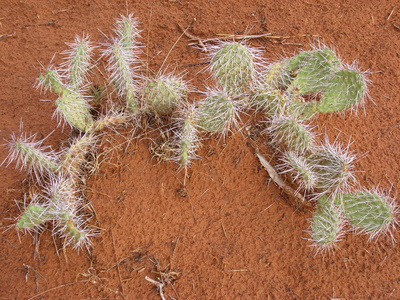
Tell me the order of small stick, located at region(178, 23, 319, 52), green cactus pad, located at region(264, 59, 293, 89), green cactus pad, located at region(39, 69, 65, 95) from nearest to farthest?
green cactus pad, located at region(39, 69, 65, 95), green cactus pad, located at region(264, 59, 293, 89), small stick, located at region(178, 23, 319, 52)

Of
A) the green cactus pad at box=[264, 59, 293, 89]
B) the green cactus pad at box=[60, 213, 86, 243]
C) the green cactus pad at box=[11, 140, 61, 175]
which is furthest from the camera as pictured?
the green cactus pad at box=[264, 59, 293, 89]

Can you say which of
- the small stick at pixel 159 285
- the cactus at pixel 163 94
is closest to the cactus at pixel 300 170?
the cactus at pixel 163 94

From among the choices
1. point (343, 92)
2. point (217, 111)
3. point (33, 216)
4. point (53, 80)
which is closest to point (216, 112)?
point (217, 111)

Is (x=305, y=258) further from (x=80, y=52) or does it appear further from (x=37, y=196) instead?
(x=80, y=52)

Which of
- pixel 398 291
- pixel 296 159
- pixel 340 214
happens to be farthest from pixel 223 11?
pixel 398 291

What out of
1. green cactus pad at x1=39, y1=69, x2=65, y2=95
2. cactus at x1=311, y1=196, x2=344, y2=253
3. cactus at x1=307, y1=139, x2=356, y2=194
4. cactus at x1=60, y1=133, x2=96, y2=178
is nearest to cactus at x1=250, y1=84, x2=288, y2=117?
cactus at x1=307, y1=139, x2=356, y2=194

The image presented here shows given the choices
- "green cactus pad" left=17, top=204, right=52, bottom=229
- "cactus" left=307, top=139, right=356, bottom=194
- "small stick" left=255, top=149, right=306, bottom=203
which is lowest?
"green cactus pad" left=17, top=204, right=52, bottom=229

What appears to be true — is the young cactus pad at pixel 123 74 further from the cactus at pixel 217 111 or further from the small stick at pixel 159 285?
the small stick at pixel 159 285

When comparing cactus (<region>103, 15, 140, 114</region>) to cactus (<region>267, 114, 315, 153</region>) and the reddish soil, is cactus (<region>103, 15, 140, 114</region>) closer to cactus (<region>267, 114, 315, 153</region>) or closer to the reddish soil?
the reddish soil

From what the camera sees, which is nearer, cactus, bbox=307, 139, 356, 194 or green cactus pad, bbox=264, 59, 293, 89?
cactus, bbox=307, 139, 356, 194

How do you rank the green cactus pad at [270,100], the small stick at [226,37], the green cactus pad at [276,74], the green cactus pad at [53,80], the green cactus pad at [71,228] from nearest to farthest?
1. the green cactus pad at [71,228]
2. the green cactus pad at [53,80]
3. the green cactus pad at [270,100]
4. the green cactus pad at [276,74]
5. the small stick at [226,37]
